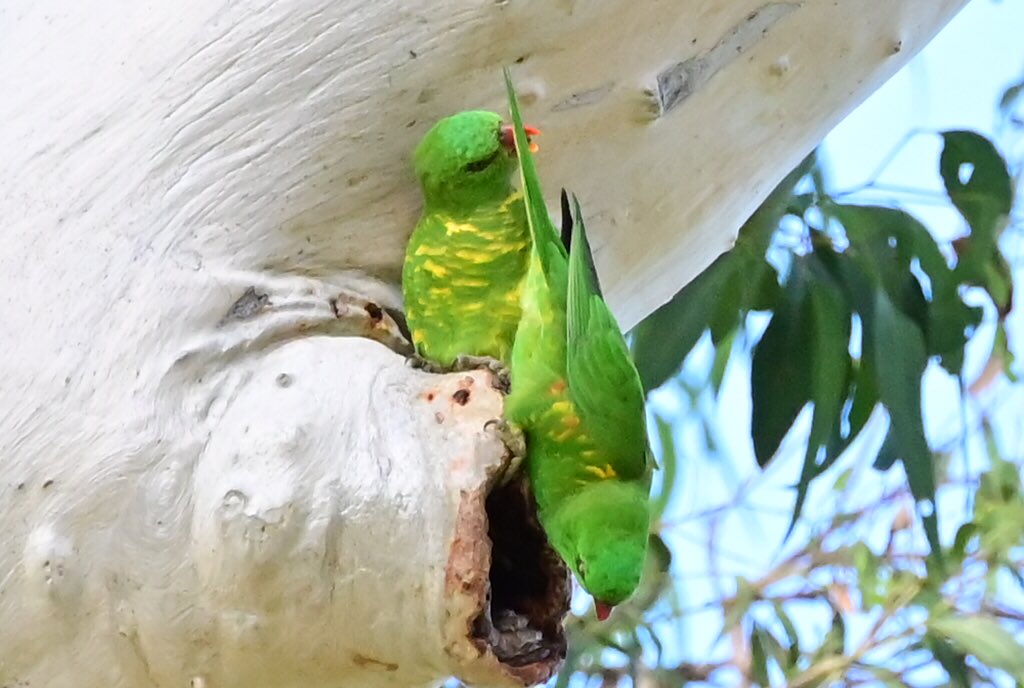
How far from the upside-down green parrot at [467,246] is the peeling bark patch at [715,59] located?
14 centimetres

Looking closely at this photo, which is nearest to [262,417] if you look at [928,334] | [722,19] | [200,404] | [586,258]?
[200,404]

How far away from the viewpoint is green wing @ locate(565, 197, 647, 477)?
87 cm

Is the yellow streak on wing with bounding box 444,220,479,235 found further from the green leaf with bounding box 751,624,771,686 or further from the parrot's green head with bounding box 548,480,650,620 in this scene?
the green leaf with bounding box 751,624,771,686

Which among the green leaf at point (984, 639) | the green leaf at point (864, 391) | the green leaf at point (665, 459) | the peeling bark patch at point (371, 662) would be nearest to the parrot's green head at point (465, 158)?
the peeling bark patch at point (371, 662)

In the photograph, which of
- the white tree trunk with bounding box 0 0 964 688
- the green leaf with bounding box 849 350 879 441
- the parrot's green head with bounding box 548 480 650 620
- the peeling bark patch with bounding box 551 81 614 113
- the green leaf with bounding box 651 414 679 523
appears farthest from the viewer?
the green leaf with bounding box 651 414 679 523

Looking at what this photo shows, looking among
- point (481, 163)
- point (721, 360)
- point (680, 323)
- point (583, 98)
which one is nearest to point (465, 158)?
point (481, 163)

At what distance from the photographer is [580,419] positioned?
888 millimetres

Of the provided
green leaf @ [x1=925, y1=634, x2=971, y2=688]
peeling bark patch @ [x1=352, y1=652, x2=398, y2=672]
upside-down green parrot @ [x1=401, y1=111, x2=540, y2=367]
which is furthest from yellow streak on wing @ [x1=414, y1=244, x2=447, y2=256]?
green leaf @ [x1=925, y1=634, x2=971, y2=688]

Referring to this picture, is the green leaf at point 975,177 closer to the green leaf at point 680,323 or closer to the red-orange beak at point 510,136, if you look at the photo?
the green leaf at point 680,323

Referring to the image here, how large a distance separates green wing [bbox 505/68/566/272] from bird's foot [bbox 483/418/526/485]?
0.13 meters

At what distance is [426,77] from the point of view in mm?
895

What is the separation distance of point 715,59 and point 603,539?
1.39ft

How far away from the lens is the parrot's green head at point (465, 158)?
2.88 feet

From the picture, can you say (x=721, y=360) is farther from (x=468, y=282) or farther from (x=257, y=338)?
(x=257, y=338)
